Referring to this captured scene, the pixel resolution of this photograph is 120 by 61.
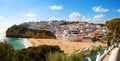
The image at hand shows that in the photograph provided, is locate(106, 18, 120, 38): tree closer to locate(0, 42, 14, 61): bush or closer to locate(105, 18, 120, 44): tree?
locate(105, 18, 120, 44): tree

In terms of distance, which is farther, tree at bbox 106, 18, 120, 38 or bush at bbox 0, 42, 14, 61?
tree at bbox 106, 18, 120, 38

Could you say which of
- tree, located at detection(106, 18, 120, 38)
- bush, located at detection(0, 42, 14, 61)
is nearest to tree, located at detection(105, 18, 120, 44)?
tree, located at detection(106, 18, 120, 38)

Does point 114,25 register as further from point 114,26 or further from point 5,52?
point 5,52

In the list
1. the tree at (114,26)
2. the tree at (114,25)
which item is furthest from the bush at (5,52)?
the tree at (114,25)

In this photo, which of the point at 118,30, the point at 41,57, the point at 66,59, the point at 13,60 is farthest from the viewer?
the point at 118,30

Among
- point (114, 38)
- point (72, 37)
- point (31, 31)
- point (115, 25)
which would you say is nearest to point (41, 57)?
point (114, 38)

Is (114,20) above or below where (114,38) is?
above

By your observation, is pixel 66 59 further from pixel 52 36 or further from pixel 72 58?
pixel 52 36

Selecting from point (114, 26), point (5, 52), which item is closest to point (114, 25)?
point (114, 26)

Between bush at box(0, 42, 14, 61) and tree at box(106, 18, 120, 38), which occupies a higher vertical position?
tree at box(106, 18, 120, 38)

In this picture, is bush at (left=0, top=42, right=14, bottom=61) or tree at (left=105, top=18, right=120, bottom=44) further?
tree at (left=105, top=18, right=120, bottom=44)

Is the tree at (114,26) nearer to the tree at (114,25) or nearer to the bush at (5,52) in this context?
the tree at (114,25)
